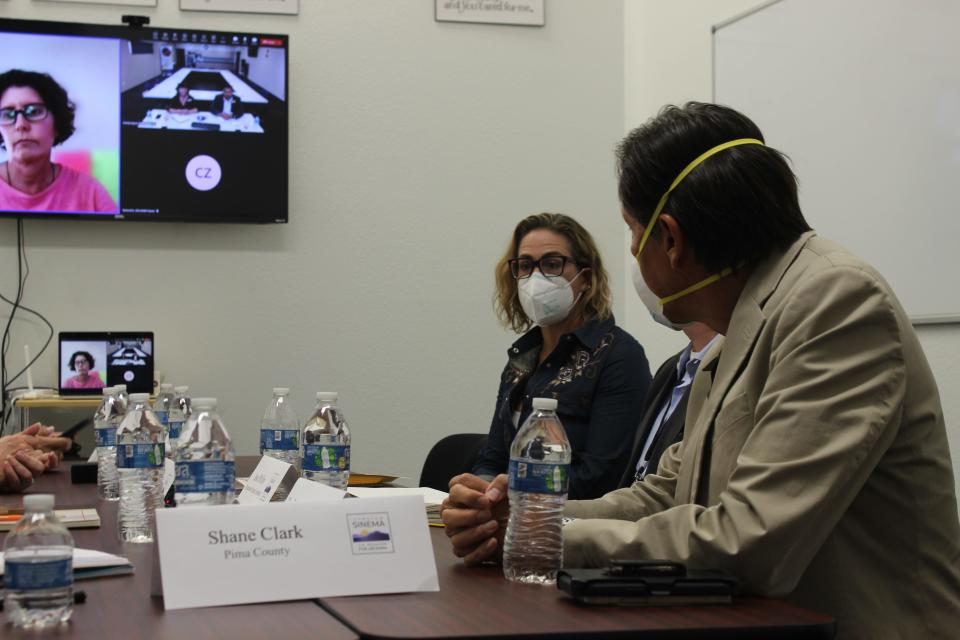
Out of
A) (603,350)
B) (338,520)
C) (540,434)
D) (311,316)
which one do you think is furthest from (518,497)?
(311,316)

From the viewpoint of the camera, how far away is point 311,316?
492cm

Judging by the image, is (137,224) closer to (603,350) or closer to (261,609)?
(603,350)

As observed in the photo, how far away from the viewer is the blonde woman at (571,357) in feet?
10.4

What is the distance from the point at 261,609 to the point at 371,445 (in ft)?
11.8

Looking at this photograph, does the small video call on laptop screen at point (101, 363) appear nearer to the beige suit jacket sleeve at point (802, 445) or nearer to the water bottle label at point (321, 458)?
the water bottle label at point (321, 458)

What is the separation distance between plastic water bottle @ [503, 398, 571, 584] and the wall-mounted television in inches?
130

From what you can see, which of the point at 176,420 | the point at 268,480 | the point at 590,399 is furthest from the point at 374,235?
the point at 268,480

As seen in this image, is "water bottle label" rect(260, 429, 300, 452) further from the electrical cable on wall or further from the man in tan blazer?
the electrical cable on wall

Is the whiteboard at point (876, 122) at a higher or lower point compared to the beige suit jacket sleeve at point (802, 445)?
higher

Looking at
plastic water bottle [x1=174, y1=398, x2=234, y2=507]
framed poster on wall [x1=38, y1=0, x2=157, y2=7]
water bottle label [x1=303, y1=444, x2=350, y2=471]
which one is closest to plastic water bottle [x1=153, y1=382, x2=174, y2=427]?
water bottle label [x1=303, y1=444, x2=350, y2=471]

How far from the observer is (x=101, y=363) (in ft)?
14.6

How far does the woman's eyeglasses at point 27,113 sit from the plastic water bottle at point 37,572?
3.56 metres

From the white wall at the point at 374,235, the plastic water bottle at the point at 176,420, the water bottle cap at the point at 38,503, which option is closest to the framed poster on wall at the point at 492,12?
the white wall at the point at 374,235

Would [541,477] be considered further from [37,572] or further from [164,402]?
[164,402]
